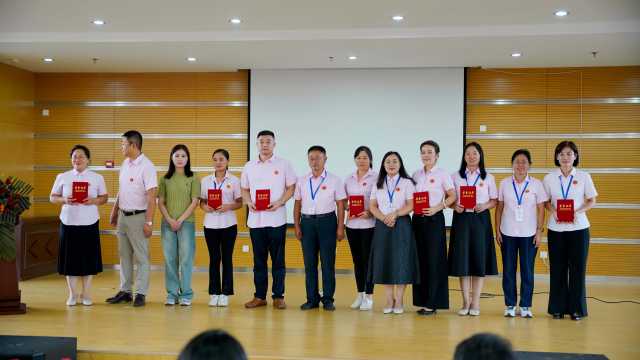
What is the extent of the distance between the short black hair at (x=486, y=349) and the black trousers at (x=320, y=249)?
14.8 ft

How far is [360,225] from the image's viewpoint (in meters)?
5.88

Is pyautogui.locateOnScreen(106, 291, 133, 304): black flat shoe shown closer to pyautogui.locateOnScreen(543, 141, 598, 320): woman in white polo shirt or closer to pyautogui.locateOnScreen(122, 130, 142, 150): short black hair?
pyautogui.locateOnScreen(122, 130, 142, 150): short black hair

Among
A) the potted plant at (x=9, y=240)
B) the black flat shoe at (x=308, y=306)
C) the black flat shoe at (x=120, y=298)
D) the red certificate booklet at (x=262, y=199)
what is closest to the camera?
the potted plant at (x=9, y=240)

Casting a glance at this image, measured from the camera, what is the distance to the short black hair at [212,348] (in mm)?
1300

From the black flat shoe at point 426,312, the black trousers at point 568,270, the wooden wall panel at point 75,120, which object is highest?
the wooden wall panel at point 75,120

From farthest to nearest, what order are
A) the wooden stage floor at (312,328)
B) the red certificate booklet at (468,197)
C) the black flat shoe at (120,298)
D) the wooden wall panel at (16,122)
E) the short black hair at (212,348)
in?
the wooden wall panel at (16,122)
the black flat shoe at (120,298)
the red certificate booklet at (468,197)
the wooden stage floor at (312,328)
the short black hair at (212,348)

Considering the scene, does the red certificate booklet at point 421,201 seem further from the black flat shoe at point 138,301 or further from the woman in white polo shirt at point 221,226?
the black flat shoe at point 138,301

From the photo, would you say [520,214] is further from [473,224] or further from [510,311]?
[510,311]

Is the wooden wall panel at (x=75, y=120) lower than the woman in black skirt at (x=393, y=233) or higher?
higher

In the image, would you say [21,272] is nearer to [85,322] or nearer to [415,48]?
[85,322]

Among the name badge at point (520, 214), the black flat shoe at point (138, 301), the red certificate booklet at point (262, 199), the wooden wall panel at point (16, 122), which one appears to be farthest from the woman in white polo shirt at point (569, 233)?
the wooden wall panel at point (16, 122)

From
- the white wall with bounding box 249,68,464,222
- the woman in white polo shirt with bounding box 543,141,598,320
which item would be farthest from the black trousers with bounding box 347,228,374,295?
the white wall with bounding box 249,68,464,222

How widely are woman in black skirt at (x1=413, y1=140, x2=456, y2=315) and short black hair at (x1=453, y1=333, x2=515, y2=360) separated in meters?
4.29

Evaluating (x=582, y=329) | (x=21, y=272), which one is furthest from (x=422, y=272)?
(x=21, y=272)
